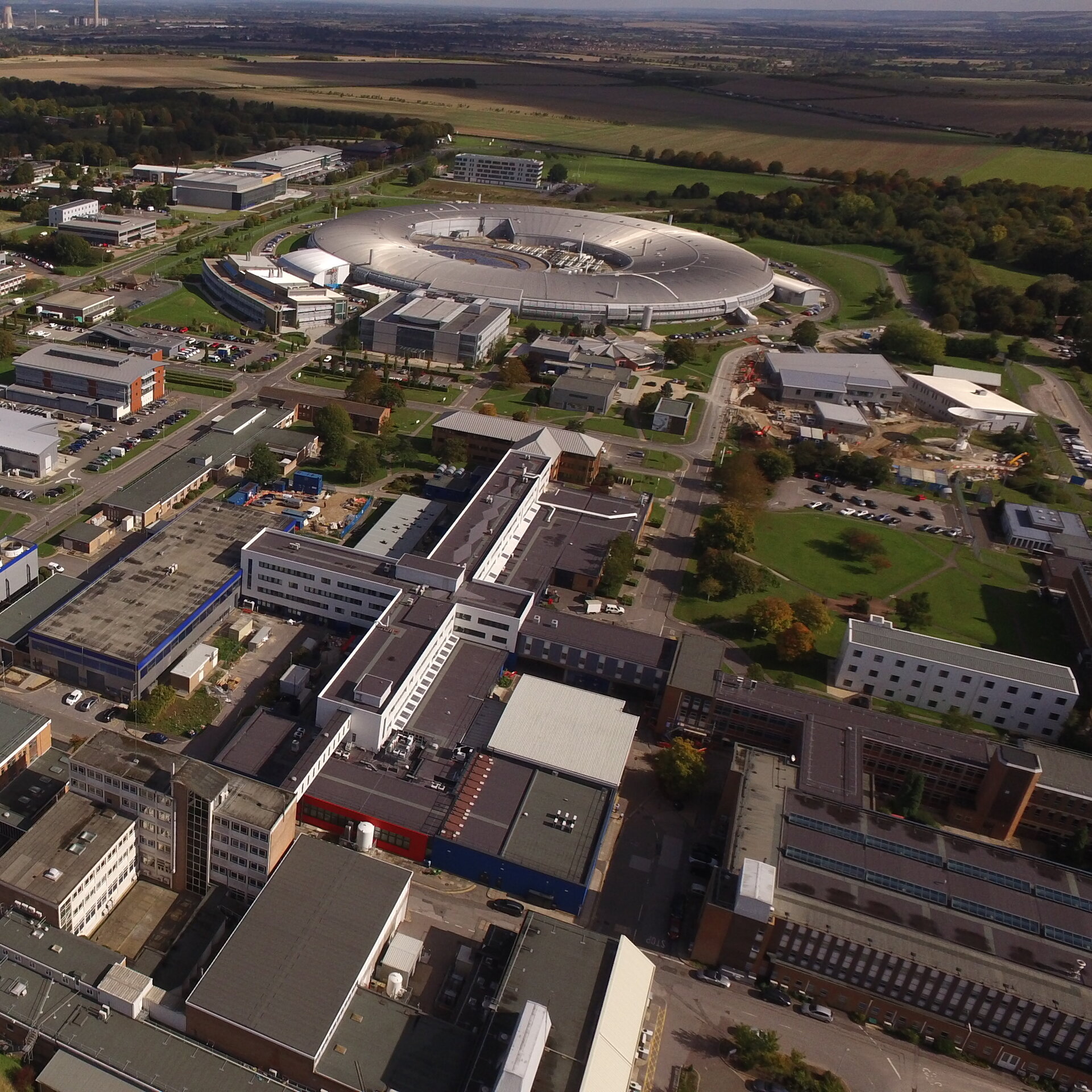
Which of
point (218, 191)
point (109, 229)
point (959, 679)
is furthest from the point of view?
point (218, 191)

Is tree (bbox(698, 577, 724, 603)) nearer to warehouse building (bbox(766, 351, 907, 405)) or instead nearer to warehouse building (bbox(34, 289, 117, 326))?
warehouse building (bbox(766, 351, 907, 405))

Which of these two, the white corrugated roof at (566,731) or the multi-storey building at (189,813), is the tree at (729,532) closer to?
the white corrugated roof at (566,731)

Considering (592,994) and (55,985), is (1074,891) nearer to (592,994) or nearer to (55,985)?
(592,994)

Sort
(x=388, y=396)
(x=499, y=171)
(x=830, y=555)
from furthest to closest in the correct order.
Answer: (x=499, y=171)
(x=388, y=396)
(x=830, y=555)

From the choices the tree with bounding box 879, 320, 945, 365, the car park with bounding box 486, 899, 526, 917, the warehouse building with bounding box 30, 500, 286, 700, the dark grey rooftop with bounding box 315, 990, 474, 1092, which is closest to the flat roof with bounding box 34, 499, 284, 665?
the warehouse building with bounding box 30, 500, 286, 700

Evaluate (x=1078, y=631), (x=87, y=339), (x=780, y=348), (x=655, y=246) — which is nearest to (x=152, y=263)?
(x=87, y=339)

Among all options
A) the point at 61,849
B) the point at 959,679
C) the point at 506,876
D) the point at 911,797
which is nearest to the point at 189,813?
the point at 61,849

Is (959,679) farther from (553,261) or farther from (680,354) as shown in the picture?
(553,261)
